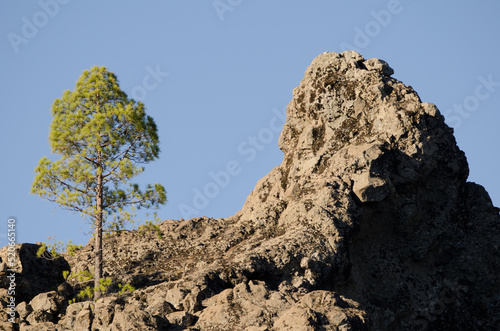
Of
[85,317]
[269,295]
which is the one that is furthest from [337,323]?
[85,317]

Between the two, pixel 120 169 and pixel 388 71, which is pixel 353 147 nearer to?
pixel 388 71

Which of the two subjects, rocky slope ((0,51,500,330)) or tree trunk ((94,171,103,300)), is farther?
tree trunk ((94,171,103,300))

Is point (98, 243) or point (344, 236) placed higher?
point (98, 243)

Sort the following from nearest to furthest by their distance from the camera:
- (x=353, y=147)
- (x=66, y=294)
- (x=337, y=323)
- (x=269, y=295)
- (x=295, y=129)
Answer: (x=337, y=323) → (x=269, y=295) → (x=66, y=294) → (x=353, y=147) → (x=295, y=129)

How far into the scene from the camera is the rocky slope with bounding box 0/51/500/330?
31391 mm

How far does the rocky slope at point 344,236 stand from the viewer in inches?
1236

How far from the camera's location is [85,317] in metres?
27.6

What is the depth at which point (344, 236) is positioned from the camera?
109 feet

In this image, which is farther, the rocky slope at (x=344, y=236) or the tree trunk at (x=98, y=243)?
the tree trunk at (x=98, y=243)

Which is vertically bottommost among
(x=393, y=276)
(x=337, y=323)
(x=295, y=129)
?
(x=337, y=323)

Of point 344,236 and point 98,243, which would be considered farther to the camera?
point 98,243

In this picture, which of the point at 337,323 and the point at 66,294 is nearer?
the point at 337,323

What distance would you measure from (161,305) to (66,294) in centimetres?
688

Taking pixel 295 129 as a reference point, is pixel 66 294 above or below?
below
